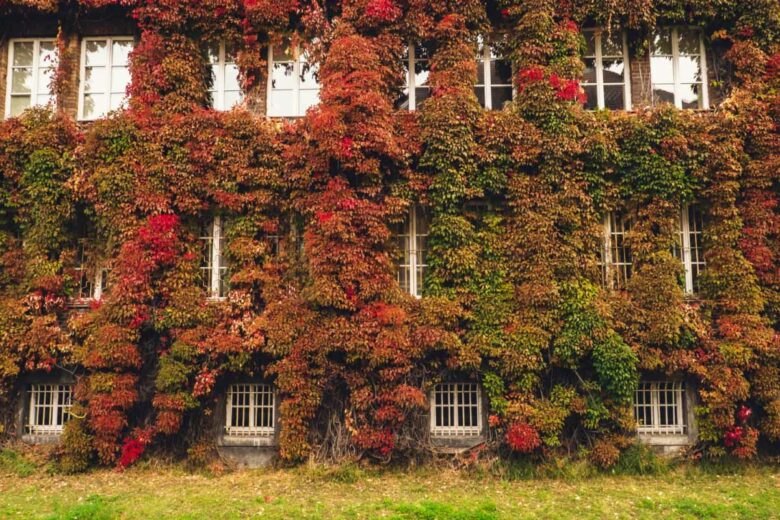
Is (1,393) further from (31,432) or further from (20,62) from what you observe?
(20,62)

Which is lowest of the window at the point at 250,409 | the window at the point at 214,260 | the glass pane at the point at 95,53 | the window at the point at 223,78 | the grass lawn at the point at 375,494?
the grass lawn at the point at 375,494

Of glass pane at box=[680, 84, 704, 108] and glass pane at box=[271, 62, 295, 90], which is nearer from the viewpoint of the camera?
glass pane at box=[680, 84, 704, 108]

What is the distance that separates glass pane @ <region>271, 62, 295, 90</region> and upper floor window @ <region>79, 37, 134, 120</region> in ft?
12.0

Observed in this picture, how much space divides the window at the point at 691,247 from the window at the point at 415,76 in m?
6.85

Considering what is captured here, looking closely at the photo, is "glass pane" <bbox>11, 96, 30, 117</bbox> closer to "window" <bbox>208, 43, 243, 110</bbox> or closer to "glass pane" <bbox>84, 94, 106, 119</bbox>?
"glass pane" <bbox>84, 94, 106, 119</bbox>

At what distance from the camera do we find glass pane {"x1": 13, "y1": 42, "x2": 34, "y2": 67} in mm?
13703

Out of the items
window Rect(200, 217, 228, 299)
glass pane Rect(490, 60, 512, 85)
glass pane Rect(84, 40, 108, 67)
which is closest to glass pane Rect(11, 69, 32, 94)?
glass pane Rect(84, 40, 108, 67)

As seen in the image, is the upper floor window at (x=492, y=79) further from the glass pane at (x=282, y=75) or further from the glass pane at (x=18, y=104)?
the glass pane at (x=18, y=104)

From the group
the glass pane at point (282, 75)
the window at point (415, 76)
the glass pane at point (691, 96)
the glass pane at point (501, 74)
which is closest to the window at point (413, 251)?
the window at point (415, 76)

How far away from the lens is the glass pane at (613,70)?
13.2 m

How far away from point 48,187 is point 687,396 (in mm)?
15319

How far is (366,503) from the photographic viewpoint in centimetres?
935

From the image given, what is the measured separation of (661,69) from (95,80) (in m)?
14.3

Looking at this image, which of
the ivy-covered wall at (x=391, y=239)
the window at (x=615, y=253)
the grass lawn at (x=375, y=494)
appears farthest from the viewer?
the window at (x=615, y=253)
